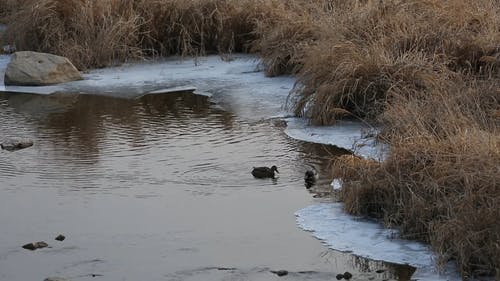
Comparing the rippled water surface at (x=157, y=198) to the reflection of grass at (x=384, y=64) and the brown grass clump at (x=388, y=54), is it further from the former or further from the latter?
the brown grass clump at (x=388, y=54)

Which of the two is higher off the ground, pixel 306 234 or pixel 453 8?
pixel 453 8

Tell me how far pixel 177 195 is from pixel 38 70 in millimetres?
5896

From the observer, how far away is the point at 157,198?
748 centimetres

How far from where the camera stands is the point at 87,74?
13.5 m

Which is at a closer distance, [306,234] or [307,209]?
[306,234]

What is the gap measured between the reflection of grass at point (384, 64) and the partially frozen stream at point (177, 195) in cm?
26

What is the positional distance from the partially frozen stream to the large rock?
2.84 feet

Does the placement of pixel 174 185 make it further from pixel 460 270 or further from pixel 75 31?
pixel 75 31

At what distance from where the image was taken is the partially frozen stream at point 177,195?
614cm

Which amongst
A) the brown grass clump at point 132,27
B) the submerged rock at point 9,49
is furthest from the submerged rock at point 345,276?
the submerged rock at point 9,49

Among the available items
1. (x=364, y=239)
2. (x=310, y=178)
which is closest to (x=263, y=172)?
(x=310, y=178)

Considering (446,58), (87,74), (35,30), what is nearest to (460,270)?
(446,58)

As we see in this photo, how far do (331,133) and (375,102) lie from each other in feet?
1.66

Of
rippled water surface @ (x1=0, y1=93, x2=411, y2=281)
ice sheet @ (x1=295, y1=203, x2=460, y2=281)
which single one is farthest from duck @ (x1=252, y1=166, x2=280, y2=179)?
ice sheet @ (x1=295, y1=203, x2=460, y2=281)
